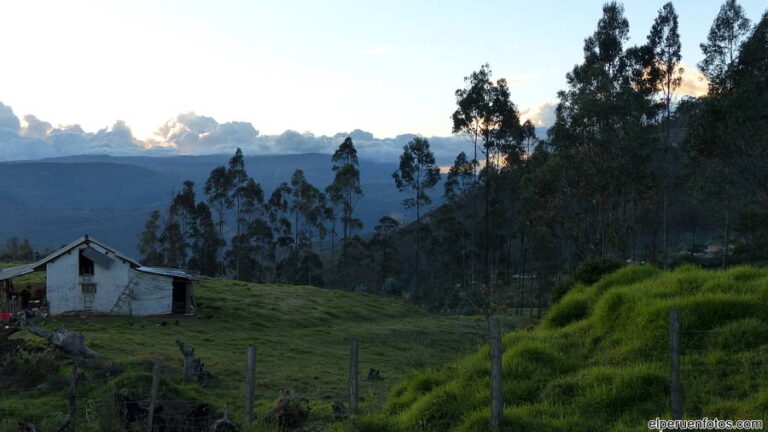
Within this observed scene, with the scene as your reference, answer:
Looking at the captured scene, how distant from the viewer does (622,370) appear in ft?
39.0

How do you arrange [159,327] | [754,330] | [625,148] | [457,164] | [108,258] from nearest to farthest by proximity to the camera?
[754,330] → [159,327] → [108,258] → [625,148] → [457,164]

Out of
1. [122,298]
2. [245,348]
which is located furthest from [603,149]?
[122,298]

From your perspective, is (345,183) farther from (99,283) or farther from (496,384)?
(496,384)

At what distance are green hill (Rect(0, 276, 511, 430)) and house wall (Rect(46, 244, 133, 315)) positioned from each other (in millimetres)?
2479

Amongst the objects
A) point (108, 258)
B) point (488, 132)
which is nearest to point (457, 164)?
point (488, 132)

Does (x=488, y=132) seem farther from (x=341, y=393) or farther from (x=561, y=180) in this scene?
(x=341, y=393)

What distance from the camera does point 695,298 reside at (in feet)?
43.9

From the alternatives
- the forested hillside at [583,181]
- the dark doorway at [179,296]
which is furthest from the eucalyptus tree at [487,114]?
the dark doorway at [179,296]

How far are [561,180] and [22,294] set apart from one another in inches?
1799

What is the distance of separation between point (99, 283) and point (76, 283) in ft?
5.03

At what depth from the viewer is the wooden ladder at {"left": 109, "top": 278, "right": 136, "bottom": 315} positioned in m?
47.6

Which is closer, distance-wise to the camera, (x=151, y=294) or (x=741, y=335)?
(x=741, y=335)

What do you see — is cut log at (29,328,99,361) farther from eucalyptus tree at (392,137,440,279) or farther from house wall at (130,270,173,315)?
eucalyptus tree at (392,137,440,279)

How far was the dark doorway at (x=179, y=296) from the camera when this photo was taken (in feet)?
164
